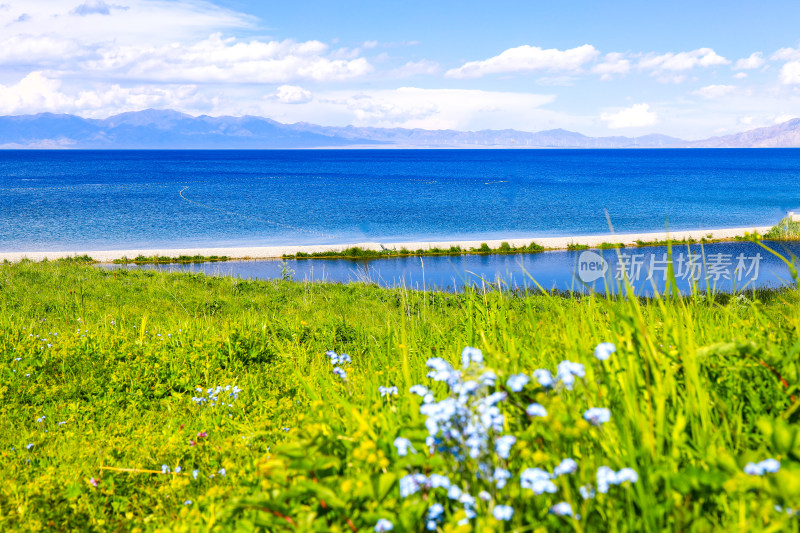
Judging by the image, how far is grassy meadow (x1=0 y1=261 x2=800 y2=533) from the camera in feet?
5.41

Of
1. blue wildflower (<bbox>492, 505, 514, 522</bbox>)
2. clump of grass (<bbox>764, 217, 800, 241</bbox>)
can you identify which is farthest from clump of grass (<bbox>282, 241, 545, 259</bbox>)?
blue wildflower (<bbox>492, 505, 514, 522</bbox>)

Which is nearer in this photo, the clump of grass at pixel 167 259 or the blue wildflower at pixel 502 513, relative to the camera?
the blue wildflower at pixel 502 513

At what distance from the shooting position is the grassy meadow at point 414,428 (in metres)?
1.65

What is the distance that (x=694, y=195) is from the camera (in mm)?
78562

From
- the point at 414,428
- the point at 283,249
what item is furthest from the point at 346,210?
the point at 414,428

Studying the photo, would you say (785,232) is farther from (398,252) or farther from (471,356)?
(471,356)

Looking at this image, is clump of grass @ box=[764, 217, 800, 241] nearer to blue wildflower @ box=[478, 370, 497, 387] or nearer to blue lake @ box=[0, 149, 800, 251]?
blue lake @ box=[0, 149, 800, 251]

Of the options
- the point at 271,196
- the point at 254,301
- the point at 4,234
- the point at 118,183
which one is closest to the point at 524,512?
the point at 254,301

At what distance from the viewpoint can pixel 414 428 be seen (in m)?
2.10

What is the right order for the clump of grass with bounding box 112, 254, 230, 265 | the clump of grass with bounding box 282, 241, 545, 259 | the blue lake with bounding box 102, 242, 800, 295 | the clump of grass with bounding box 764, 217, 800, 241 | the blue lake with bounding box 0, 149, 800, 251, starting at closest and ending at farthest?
the blue lake with bounding box 102, 242, 800, 295
the clump of grass with bounding box 112, 254, 230, 265
the clump of grass with bounding box 282, 241, 545, 259
the clump of grass with bounding box 764, 217, 800, 241
the blue lake with bounding box 0, 149, 800, 251

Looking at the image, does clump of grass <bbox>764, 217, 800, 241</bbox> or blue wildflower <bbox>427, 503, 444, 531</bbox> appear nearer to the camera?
blue wildflower <bbox>427, 503, 444, 531</bbox>

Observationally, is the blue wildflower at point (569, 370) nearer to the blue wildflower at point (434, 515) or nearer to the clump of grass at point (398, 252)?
the blue wildflower at point (434, 515)

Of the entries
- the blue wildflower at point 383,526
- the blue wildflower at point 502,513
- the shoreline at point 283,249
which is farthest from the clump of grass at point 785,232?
the blue wildflower at point 383,526

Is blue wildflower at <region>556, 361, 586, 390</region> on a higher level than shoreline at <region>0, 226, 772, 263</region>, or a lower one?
higher
